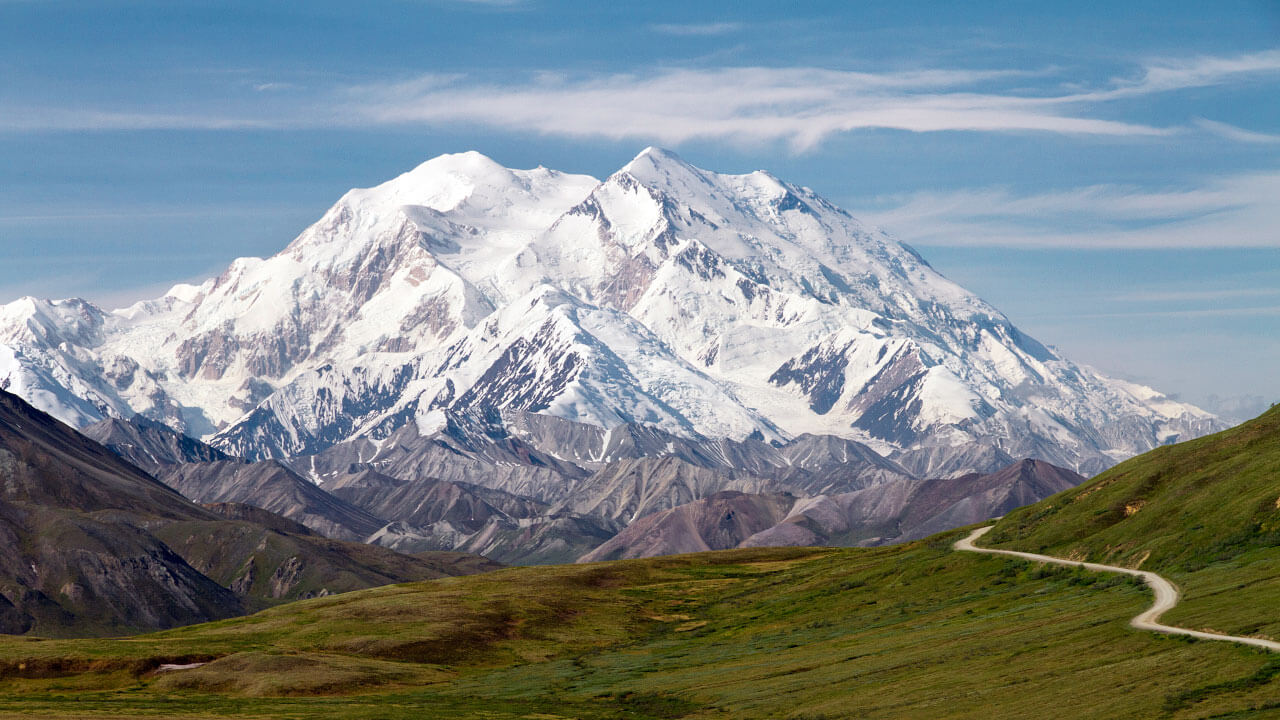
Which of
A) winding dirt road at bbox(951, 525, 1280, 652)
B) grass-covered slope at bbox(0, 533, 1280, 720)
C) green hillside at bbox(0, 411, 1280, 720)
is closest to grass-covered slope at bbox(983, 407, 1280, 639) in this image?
green hillside at bbox(0, 411, 1280, 720)

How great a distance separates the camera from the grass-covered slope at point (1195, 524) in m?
96.4

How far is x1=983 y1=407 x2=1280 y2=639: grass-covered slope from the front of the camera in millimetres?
96419

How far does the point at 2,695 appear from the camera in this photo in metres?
128

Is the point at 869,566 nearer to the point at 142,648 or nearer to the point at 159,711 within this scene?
the point at 142,648

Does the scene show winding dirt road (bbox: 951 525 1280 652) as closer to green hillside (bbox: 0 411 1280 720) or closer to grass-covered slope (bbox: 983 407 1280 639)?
grass-covered slope (bbox: 983 407 1280 639)

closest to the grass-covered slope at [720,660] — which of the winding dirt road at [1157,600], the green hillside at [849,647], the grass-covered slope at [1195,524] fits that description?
the green hillside at [849,647]

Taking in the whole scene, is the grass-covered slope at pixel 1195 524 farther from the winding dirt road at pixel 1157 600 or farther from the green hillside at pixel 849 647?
the winding dirt road at pixel 1157 600

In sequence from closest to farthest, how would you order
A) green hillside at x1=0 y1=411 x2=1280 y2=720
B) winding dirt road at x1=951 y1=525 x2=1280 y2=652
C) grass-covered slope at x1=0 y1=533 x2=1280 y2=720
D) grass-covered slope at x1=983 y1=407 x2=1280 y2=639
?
winding dirt road at x1=951 y1=525 x2=1280 y2=652 → grass-covered slope at x1=0 y1=533 x2=1280 y2=720 → green hillside at x1=0 y1=411 x2=1280 y2=720 → grass-covered slope at x1=983 y1=407 x2=1280 y2=639

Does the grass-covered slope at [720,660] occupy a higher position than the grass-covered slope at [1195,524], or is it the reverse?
the grass-covered slope at [1195,524]

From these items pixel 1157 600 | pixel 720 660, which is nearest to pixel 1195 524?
pixel 1157 600

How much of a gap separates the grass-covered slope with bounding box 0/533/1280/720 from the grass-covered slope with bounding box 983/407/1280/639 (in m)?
4.97

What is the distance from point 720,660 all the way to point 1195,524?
4622 cm

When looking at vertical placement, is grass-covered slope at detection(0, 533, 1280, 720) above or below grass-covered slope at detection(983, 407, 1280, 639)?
below

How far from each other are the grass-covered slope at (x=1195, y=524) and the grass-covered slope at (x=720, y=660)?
16.3ft
